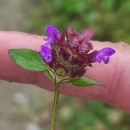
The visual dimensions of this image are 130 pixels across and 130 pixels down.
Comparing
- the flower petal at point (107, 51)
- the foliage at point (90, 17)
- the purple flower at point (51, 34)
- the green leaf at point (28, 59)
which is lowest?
the green leaf at point (28, 59)

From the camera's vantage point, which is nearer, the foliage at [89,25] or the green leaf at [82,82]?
the green leaf at [82,82]

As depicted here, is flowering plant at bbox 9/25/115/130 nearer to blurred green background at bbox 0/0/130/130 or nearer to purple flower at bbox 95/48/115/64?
purple flower at bbox 95/48/115/64

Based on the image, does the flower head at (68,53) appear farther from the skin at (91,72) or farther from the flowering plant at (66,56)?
the skin at (91,72)

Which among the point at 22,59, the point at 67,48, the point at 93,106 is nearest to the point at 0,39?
the point at 22,59

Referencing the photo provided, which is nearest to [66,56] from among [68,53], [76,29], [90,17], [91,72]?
[68,53]

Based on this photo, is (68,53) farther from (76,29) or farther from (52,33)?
(76,29)

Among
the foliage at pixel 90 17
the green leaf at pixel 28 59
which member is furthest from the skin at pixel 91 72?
the foliage at pixel 90 17

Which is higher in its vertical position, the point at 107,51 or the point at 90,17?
the point at 90,17
